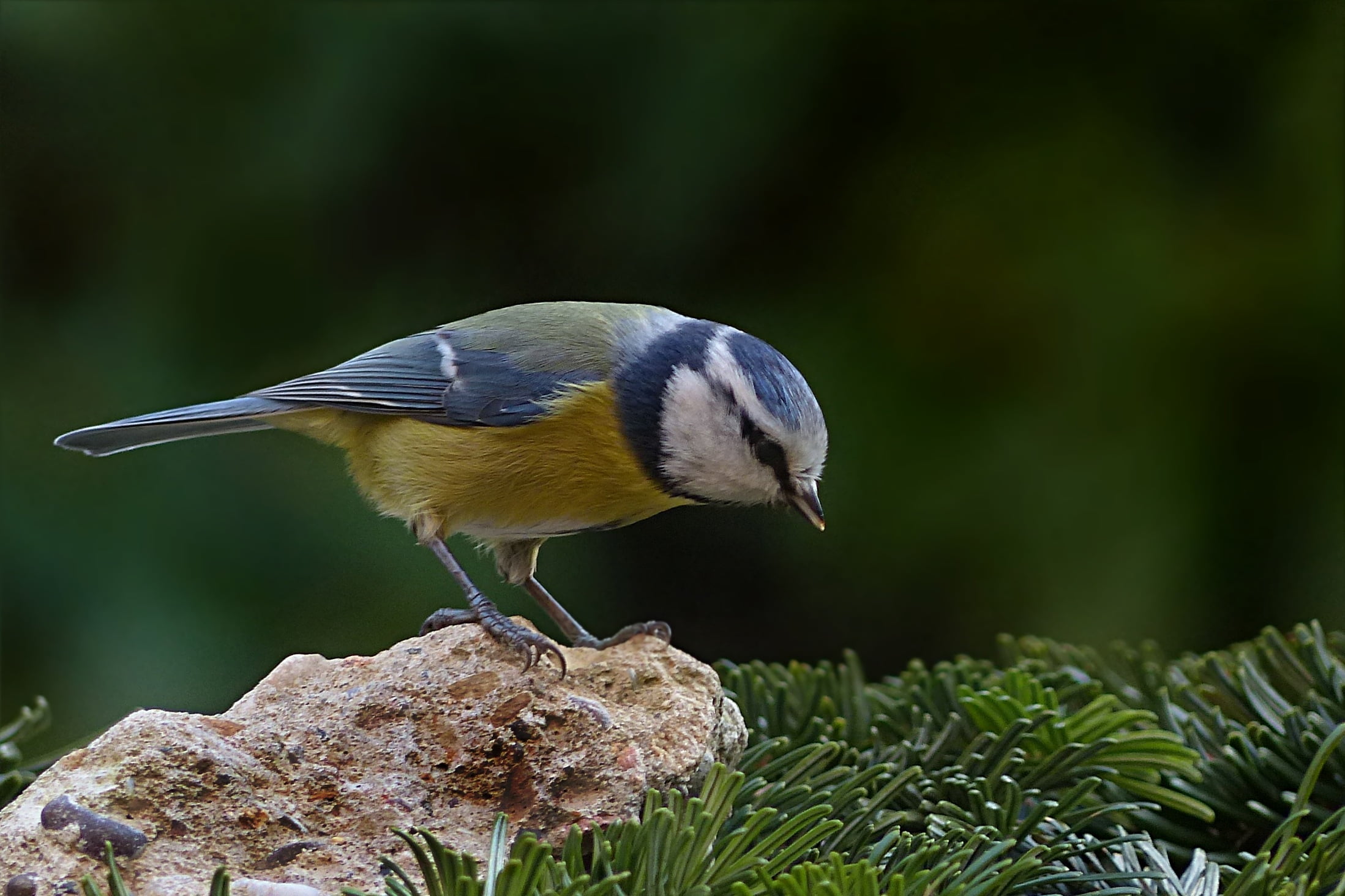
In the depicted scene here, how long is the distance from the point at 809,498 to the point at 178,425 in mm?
729

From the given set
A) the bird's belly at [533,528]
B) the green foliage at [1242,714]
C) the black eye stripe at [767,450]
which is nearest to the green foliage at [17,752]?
the bird's belly at [533,528]

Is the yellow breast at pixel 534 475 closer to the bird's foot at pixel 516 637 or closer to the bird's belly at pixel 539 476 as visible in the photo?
the bird's belly at pixel 539 476

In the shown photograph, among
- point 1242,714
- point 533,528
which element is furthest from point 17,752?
point 1242,714

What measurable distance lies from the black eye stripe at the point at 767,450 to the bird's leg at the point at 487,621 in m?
0.29

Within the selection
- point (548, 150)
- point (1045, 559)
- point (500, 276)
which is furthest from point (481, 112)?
point (1045, 559)

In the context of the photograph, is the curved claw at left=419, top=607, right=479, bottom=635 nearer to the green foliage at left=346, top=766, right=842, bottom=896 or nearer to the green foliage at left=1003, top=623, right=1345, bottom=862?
the green foliage at left=346, top=766, right=842, bottom=896

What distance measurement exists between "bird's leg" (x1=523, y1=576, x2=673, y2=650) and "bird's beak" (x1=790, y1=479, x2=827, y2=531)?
177 millimetres

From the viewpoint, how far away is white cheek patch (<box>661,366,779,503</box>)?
1287mm

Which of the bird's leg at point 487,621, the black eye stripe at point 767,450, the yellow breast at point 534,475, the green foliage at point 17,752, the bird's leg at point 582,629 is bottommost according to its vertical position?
the green foliage at point 17,752

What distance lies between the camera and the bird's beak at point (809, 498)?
4.20 ft

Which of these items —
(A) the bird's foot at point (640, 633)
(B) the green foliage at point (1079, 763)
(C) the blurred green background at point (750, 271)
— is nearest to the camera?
(B) the green foliage at point (1079, 763)

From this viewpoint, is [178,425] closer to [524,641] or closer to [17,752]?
[17,752]

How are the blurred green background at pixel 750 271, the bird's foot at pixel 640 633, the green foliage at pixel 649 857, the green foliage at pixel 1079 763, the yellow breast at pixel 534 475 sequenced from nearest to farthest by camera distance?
1. the green foliage at pixel 649 857
2. the green foliage at pixel 1079 763
3. the bird's foot at pixel 640 633
4. the yellow breast at pixel 534 475
5. the blurred green background at pixel 750 271

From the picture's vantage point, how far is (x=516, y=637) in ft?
3.44
